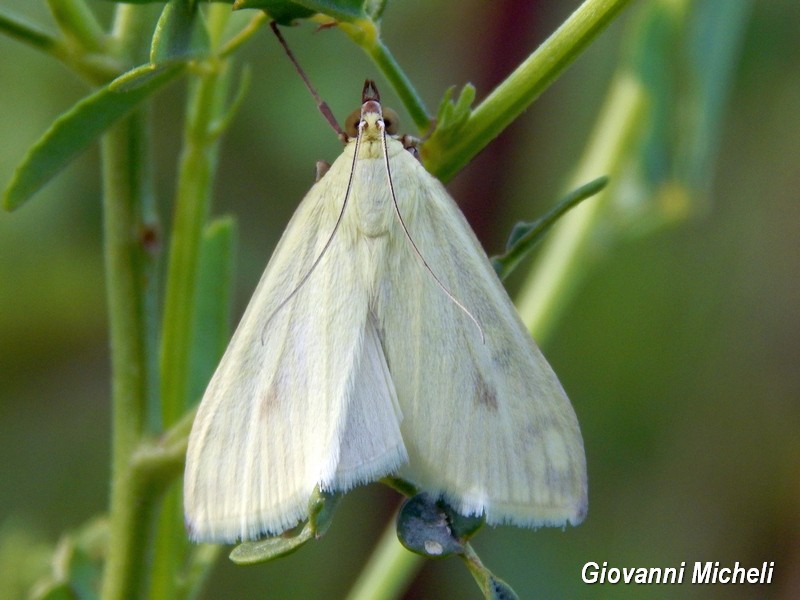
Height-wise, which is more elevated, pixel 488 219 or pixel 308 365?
pixel 308 365

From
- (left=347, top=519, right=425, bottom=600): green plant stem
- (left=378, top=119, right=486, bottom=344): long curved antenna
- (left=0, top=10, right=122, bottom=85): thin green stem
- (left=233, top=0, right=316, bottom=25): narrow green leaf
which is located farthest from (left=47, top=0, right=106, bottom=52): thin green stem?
(left=347, top=519, right=425, bottom=600): green plant stem

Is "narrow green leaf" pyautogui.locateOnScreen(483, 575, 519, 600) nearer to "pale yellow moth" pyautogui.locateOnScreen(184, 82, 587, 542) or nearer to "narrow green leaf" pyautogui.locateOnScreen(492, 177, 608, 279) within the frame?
"pale yellow moth" pyautogui.locateOnScreen(184, 82, 587, 542)

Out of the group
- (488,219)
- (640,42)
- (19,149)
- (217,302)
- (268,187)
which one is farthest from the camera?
(488,219)

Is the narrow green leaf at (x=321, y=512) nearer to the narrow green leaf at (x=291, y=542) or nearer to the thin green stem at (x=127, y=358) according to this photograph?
the narrow green leaf at (x=291, y=542)

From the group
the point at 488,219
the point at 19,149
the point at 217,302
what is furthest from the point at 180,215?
the point at 488,219

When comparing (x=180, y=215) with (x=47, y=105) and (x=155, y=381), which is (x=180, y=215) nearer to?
(x=155, y=381)
